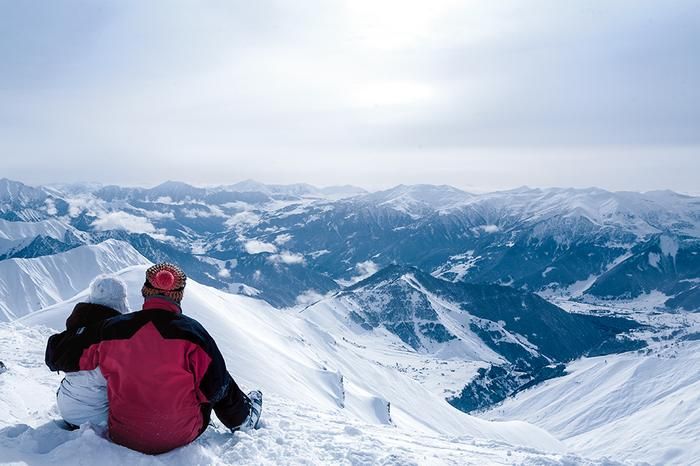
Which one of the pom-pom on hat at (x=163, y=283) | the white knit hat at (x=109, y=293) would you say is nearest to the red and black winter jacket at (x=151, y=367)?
the pom-pom on hat at (x=163, y=283)

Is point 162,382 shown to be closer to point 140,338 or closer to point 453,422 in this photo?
point 140,338

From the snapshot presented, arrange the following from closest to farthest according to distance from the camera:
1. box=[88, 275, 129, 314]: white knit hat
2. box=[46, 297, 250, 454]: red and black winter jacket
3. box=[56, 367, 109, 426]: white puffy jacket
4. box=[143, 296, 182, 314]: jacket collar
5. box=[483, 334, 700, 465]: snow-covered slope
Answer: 1. box=[46, 297, 250, 454]: red and black winter jacket
2. box=[143, 296, 182, 314]: jacket collar
3. box=[56, 367, 109, 426]: white puffy jacket
4. box=[88, 275, 129, 314]: white knit hat
5. box=[483, 334, 700, 465]: snow-covered slope

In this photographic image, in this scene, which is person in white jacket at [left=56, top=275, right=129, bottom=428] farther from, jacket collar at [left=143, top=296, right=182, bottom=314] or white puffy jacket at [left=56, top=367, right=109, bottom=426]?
jacket collar at [left=143, top=296, right=182, bottom=314]

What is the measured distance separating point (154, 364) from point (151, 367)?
2.3 inches

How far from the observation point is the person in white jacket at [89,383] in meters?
7.11

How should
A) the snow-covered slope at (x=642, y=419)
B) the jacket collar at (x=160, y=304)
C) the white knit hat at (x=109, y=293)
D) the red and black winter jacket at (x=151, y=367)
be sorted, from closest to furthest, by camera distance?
the red and black winter jacket at (x=151, y=367) → the jacket collar at (x=160, y=304) → the white knit hat at (x=109, y=293) → the snow-covered slope at (x=642, y=419)

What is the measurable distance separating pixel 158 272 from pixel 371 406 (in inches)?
2534

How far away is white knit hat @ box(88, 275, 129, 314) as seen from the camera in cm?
757

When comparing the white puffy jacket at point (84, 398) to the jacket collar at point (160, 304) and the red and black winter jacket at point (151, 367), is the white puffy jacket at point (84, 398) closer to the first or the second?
the red and black winter jacket at point (151, 367)

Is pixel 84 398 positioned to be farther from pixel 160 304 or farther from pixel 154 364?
pixel 160 304

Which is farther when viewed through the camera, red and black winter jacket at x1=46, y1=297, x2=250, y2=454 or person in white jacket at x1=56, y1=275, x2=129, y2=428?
person in white jacket at x1=56, y1=275, x2=129, y2=428

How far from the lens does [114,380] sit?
6785mm

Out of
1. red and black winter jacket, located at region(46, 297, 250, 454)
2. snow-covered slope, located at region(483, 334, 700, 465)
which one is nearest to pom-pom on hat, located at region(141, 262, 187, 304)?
red and black winter jacket, located at region(46, 297, 250, 454)

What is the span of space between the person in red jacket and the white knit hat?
1.84 feet
